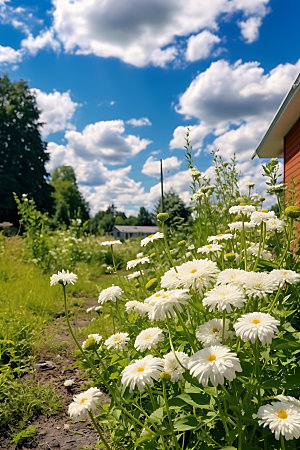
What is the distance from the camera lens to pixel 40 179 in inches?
1289

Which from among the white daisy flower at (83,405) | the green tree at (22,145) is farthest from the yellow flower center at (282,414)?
the green tree at (22,145)

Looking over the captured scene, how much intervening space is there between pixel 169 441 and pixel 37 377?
177 cm

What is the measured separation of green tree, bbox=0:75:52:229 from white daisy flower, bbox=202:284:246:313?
30.2 metres

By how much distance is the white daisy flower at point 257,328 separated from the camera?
115 cm

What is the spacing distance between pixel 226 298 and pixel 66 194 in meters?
48.2

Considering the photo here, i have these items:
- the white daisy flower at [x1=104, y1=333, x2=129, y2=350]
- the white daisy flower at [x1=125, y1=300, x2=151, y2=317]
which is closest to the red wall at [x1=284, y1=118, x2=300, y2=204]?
the white daisy flower at [x1=125, y1=300, x2=151, y2=317]

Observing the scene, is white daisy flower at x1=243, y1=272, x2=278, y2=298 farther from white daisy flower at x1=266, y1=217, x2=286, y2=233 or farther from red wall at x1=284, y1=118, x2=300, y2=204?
red wall at x1=284, y1=118, x2=300, y2=204

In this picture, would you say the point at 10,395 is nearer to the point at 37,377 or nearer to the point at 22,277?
the point at 37,377

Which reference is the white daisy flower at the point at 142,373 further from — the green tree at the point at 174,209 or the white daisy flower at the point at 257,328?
the green tree at the point at 174,209

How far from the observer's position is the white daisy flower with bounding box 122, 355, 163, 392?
1252mm

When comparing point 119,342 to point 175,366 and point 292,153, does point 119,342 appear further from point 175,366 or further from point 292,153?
point 292,153

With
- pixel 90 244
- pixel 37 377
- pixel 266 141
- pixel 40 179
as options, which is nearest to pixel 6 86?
pixel 40 179

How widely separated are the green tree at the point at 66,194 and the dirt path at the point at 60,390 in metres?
39.5

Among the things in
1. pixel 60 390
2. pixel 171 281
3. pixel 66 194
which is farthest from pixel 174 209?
pixel 66 194
